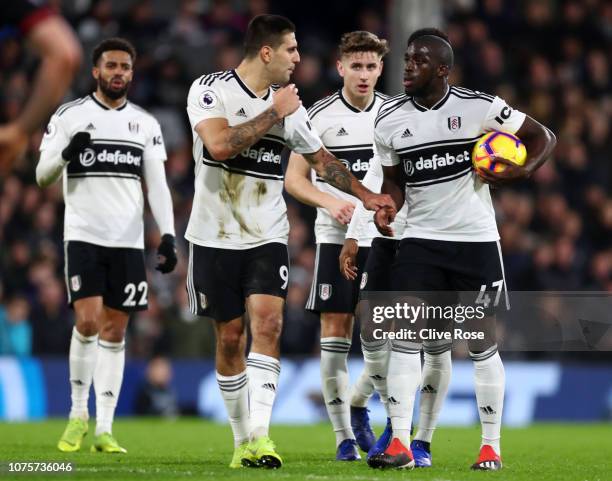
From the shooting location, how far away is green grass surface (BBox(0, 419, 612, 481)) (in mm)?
7477

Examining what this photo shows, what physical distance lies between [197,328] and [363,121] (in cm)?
712

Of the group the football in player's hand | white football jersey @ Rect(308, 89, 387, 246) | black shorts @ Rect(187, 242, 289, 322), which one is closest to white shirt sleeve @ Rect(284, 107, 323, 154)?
black shorts @ Rect(187, 242, 289, 322)

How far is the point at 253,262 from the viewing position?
8.09 meters

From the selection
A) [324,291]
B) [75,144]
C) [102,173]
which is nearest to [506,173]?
[324,291]

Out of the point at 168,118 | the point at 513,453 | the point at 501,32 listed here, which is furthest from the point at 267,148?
the point at 501,32

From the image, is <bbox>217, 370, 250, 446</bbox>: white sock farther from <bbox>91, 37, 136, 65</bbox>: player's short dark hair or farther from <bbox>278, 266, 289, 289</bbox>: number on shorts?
<bbox>91, 37, 136, 65</bbox>: player's short dark hair

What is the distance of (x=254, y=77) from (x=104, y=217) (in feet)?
7.59

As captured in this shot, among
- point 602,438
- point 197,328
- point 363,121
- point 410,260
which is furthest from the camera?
point 197,328

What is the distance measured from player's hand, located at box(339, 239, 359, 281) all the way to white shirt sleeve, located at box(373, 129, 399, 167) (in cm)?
58

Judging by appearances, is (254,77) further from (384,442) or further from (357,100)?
(384,442)

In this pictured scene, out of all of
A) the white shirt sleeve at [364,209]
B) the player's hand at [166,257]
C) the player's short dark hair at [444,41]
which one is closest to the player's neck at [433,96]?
the player's short dark hair at [444,41]

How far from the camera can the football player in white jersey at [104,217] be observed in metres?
9.84

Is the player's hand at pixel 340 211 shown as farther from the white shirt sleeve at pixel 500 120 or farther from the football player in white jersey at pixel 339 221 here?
the white shirt sleeve at pixel 500 120

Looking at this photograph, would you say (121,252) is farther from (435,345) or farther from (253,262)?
(435,345)
